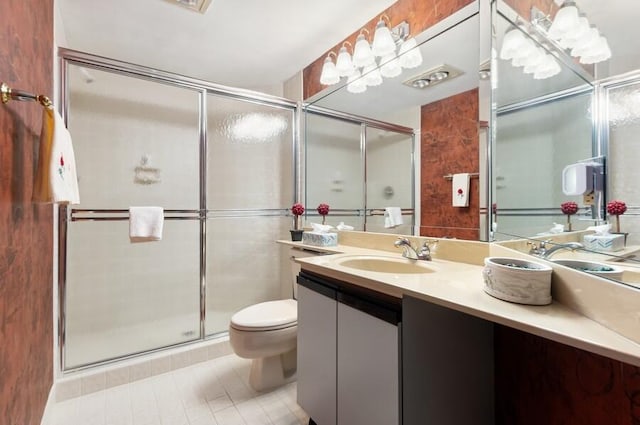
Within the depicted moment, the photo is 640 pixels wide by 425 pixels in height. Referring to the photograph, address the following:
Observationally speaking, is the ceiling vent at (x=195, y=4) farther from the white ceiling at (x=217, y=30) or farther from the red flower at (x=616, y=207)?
the red flower at (x=616, y=207)

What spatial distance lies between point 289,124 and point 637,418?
252 cm

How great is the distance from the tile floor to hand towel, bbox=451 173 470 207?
1315 mm

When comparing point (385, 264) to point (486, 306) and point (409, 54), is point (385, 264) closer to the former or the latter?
point (486, 306)

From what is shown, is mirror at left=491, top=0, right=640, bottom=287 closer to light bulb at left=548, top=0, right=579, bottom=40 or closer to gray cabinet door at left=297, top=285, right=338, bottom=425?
light bulb at left=548, top=0, right=579, bottom=40

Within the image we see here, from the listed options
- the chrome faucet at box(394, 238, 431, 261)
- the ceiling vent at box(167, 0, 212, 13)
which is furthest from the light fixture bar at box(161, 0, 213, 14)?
the chrome faucet at box(394, 238, 431, 261)

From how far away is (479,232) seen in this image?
1333mm

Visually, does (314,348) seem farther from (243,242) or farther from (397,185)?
(243,242)

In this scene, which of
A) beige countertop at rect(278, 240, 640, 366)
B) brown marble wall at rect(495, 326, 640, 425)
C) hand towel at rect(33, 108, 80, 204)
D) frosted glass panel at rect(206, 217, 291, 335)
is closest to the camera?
beige countertop at rect(278, 240, 640, 366)

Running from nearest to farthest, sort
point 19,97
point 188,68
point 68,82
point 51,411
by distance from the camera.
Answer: point 19,97 < point 51,411 < point 68,82 < point 188,68

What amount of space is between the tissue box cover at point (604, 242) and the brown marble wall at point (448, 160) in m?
0.61

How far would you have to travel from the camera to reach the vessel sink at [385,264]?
1354mm

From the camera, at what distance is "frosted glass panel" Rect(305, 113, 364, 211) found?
2.12 m

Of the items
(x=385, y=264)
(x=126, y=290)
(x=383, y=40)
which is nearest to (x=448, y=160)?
(x=385, y=264)

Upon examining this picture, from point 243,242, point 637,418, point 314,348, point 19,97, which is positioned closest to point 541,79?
point 637,418
